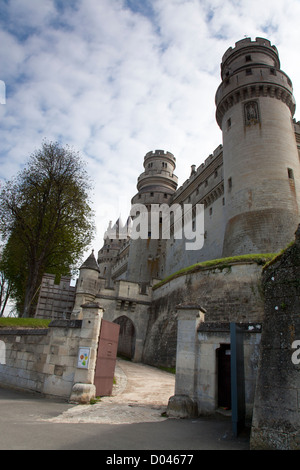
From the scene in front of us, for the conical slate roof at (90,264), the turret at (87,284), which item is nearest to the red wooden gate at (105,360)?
the turret at (87,284)

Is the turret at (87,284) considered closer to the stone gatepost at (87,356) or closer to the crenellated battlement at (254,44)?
the stone gatepost at (87,356)

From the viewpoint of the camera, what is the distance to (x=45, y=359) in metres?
9.38

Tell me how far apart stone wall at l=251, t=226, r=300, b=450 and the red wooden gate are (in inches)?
221

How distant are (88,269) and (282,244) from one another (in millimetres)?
12702

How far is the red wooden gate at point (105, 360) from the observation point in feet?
29.7

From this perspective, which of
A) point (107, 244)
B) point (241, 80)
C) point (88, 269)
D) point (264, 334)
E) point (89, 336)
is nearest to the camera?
point (264, 334)

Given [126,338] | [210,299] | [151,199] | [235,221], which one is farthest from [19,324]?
[151,199]

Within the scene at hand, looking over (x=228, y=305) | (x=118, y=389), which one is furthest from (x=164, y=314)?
(x=118, y=389)

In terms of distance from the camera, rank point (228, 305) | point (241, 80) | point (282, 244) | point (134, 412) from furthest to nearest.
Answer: point (241, 80)
point (282, 244)
point (228, 305)
point (134, 412)

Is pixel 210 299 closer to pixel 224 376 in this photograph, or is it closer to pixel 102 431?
pixel 224 376

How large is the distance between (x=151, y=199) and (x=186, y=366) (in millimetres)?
31207

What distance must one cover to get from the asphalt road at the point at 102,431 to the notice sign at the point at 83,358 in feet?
3.89

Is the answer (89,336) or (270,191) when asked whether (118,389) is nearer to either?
(89,336)

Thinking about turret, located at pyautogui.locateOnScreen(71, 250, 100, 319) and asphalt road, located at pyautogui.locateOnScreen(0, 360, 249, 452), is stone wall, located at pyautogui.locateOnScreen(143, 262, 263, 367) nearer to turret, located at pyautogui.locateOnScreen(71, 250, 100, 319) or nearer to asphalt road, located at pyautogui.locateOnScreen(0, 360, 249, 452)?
turret, located at pyautogui.locateOnScreen(71, 250, 100, 319)
